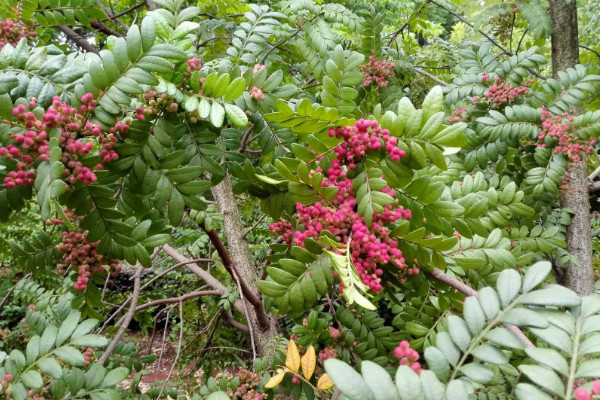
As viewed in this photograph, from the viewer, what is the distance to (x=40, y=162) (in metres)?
0.96

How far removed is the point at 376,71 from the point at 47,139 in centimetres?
200

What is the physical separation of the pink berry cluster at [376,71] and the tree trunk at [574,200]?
3.31 ft

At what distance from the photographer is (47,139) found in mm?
950

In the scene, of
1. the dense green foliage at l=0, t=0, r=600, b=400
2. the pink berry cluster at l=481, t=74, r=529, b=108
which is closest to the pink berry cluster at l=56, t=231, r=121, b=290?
the dense green foliage at l=0, t=0, r=600, b=400

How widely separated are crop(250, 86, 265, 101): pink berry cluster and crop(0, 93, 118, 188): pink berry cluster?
472 millimetres

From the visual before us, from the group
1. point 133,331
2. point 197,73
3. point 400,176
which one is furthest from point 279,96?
point 133,331

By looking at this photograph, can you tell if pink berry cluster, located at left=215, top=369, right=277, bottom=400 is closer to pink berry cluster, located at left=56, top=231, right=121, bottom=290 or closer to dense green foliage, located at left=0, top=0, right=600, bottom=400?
dense green foliage, located at left=0, top=0, right=600, bottom=400

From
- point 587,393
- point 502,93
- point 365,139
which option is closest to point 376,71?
point 502,93

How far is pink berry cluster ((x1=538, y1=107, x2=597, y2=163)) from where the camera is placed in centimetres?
205

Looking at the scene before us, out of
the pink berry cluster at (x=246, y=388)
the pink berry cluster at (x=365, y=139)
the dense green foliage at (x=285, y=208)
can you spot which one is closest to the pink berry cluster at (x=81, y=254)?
the dense green foliage at (x=285, y=208)

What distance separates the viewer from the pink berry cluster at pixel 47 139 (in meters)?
0.93

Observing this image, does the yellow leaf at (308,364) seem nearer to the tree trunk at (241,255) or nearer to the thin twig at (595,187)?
the tree trunk at (241,255)

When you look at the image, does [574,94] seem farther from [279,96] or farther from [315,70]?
[279,96]

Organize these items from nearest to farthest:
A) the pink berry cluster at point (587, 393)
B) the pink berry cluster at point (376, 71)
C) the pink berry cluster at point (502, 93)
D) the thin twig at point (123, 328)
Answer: the pink berry cluster at point (587, 393) < the thin twig at point (123, 328) < the pink berry cluster at point (502, 93) < the pink berry cluster at point (376, 71)
